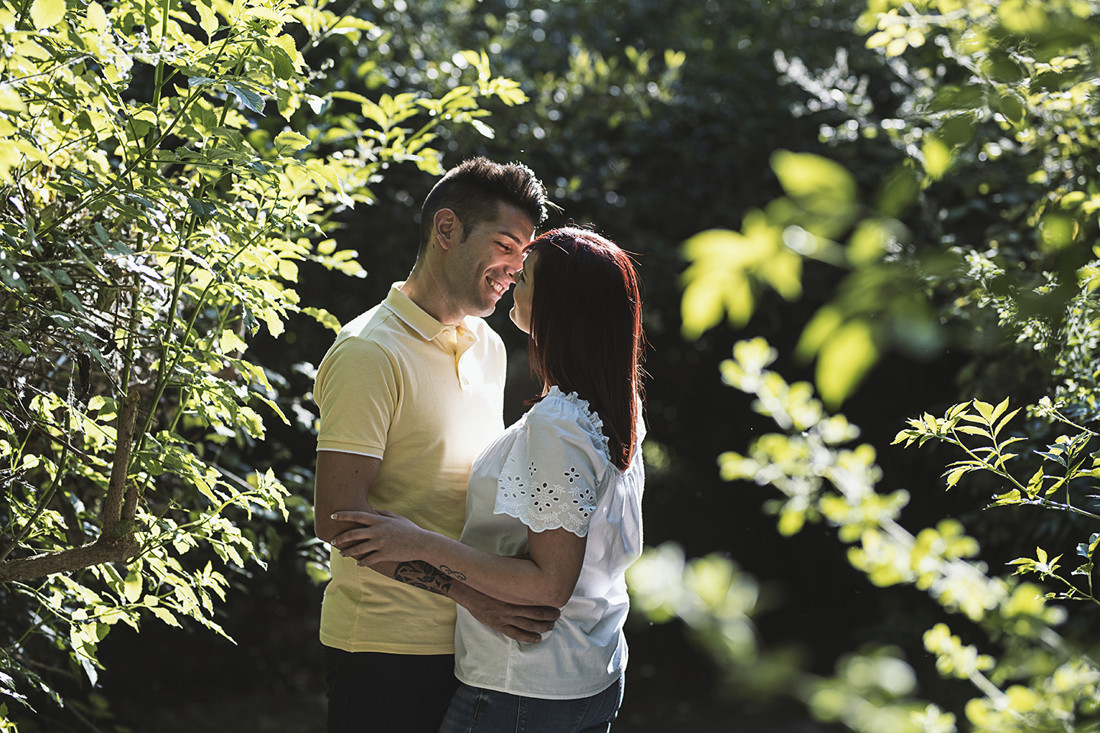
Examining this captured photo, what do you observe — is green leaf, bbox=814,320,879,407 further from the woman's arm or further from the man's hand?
the man's hand

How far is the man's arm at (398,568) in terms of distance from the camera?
1.69m

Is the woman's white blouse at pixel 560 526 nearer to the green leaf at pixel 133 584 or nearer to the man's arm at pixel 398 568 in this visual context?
the man's arm at pixel 398 568

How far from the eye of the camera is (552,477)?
5.24 ft

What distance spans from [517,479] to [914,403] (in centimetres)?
392

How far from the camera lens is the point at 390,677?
1.84m

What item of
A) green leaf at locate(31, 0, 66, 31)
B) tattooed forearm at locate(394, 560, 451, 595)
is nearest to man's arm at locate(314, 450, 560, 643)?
tattooed forearm at locate(394, 560, 451, 595)

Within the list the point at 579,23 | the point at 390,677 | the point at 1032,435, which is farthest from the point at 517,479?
the point at 579,23

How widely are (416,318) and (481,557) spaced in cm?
60

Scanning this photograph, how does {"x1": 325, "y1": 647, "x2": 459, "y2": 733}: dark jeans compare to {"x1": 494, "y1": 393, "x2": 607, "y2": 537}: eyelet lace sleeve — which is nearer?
{"x1": 494, "y1": 393, "x2": 607, "y2": 537}: eyelet lace sleeve

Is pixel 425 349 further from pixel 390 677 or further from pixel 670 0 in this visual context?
pixel 670 0

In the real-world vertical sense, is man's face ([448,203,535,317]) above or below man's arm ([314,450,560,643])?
above

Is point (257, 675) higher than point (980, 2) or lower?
lower

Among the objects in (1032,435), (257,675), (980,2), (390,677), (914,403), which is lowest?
(257,675)

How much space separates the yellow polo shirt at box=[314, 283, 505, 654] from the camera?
1.82 m
